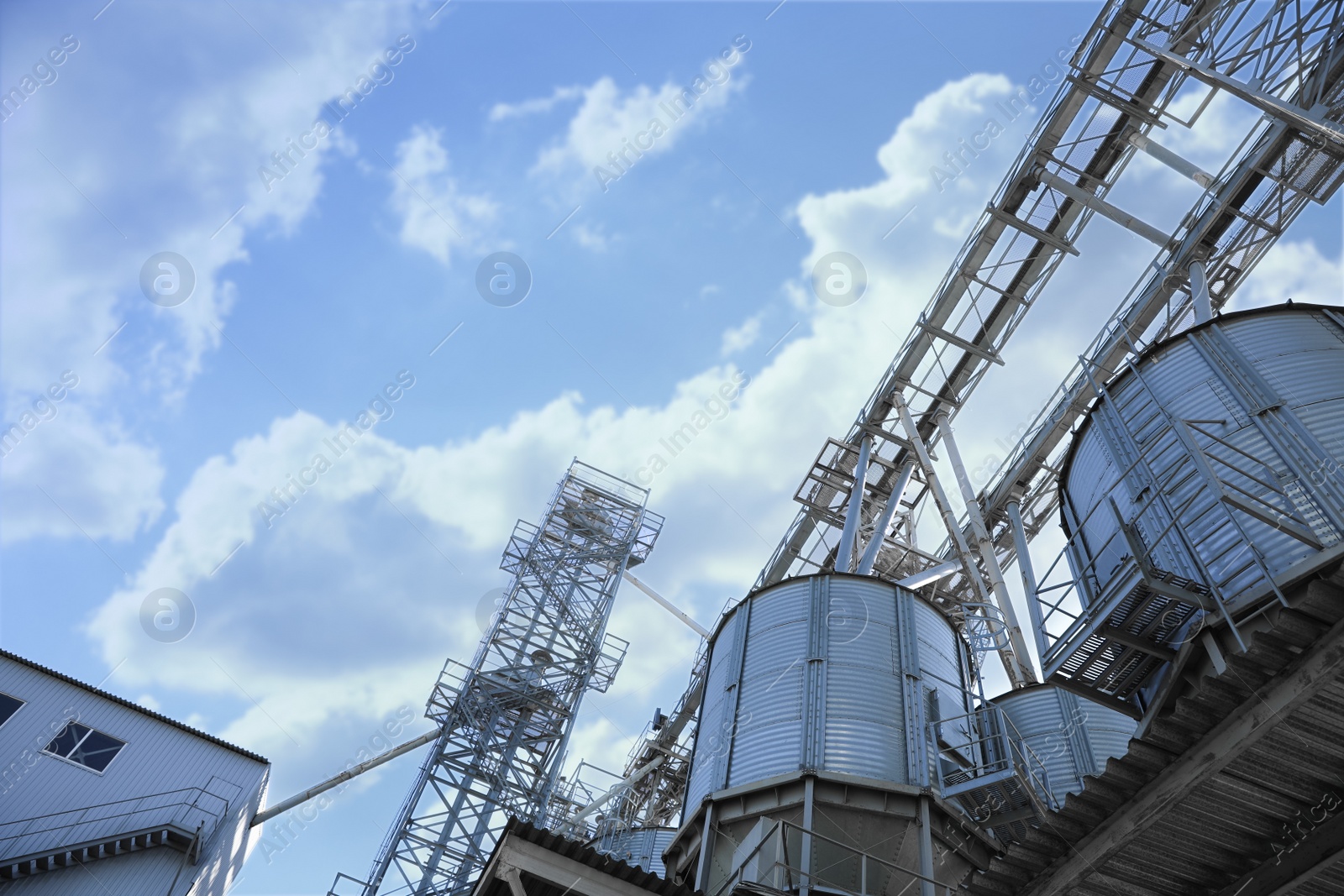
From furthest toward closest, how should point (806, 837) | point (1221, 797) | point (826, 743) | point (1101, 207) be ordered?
point (1101, 207) → point (826, 743) → point (806, 837) → point (1221, 797)

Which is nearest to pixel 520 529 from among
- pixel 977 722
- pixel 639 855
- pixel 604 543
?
pixel 604 543

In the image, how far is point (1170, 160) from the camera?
21.0 meters

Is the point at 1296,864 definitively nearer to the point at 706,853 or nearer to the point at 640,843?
the point at 706,853

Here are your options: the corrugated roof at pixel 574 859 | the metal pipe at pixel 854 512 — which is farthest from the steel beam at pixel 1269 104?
the corrugated roof at pixel 574 859

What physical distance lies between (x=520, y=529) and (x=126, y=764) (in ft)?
42.1

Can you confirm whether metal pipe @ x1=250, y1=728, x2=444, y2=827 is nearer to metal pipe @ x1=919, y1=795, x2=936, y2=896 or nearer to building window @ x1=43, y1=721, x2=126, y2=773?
building window @ x1=43, y1=721, x2=126, y2=773

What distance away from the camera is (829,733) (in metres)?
14.7

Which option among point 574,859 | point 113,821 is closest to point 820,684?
point 574,859

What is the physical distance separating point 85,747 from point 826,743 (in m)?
21.4

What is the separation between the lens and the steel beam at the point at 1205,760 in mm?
7355

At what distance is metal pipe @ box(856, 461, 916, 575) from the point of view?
73.6 feet

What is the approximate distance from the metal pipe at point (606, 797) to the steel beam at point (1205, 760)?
2045 cm

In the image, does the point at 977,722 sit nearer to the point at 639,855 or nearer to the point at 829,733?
the point at 829,733

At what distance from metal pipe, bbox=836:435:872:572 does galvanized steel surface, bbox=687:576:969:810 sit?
2.95 meters
